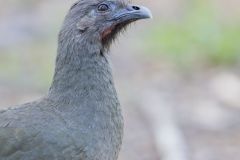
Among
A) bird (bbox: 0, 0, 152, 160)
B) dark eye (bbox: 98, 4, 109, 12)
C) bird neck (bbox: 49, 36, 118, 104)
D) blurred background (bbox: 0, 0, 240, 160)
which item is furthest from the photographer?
blurred background (bbox: 0, 0, 240, 160)

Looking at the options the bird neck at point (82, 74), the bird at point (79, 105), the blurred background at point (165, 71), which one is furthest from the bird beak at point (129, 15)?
the blurred background at point (165, 71)

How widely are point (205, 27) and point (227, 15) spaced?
0.99 metres

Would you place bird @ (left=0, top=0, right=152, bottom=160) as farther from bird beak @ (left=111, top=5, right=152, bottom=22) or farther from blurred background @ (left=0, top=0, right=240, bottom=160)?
blurred background @ (left=0, top=0, right=240, bottom=160)

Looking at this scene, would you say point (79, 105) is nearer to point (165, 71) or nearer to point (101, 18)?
point (101, 18)

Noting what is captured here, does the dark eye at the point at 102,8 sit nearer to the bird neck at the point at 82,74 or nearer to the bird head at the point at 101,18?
the bird head at the point at 101,18

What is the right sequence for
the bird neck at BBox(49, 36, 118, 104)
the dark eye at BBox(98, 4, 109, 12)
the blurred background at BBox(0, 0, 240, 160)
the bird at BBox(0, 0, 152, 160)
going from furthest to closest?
the blurred background at BBox(0, 0, 240, 160), the dark eye at BBox(98, 4, 109, 12), the bird neck at BBox(49, 36, 118, 104), the bird at BBox(0, 0, 152, 160)

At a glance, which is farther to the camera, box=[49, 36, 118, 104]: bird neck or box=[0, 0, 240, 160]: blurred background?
box=[0, 0, 240, 160]: blurred background

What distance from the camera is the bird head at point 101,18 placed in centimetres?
714

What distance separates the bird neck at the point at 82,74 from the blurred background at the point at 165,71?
1751 millimetres

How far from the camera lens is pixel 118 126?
7.05 metres

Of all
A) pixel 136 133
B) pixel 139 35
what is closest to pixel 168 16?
pixel 139 35

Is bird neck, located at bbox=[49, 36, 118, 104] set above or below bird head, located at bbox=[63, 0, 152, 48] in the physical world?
below

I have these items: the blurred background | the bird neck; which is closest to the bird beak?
the bird neck

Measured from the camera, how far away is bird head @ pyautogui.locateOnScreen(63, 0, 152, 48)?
714cm
